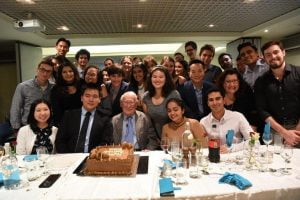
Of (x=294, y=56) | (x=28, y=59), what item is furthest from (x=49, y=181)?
(x=294, y=56)

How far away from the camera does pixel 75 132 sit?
264 cm

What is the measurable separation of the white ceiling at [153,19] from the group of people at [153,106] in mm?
1332

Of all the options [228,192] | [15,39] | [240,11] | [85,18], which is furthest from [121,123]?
[15,39]

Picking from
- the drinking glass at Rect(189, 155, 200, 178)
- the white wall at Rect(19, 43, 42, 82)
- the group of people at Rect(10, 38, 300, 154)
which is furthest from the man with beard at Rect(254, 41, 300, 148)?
the white wall at Rect(19, 43, 42, 82)

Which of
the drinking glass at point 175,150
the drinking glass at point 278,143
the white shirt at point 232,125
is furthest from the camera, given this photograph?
the white shirt at point 232,125

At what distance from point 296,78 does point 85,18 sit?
3.85m

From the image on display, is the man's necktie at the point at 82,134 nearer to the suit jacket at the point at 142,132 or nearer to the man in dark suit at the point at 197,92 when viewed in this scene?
the suit jacket at the point at 142,132

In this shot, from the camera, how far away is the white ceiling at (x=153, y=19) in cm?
444

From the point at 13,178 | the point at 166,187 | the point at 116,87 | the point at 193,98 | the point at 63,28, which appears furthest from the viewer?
the point at 63,28

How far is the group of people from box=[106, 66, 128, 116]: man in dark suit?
0.01 m

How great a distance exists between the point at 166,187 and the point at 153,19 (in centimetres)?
441

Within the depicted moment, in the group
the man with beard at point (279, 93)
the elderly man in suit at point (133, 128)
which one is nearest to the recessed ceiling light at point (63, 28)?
the elderly man in suit at point (133, 128)

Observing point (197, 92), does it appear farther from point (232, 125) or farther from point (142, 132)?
Answer: point (142, 132)

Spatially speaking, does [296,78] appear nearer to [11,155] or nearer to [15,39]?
[11,155]
